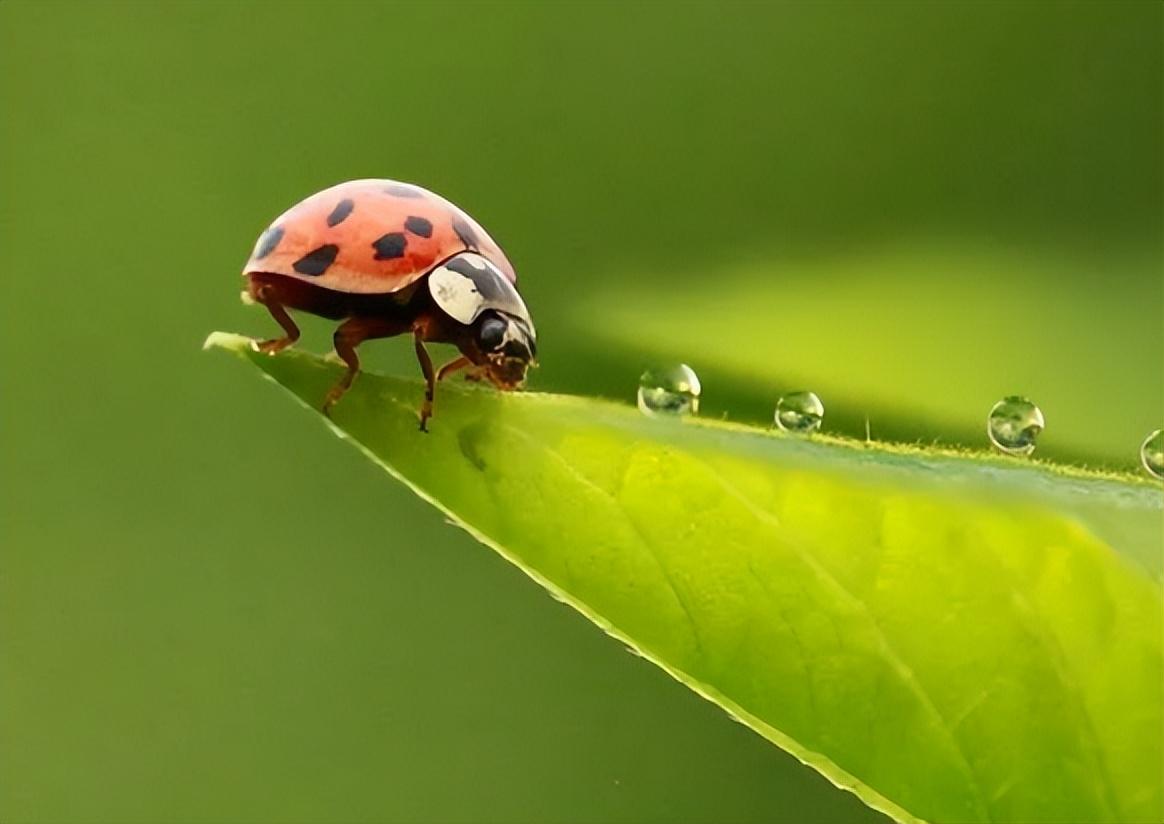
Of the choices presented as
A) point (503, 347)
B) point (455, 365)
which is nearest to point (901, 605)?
point (455, 365)

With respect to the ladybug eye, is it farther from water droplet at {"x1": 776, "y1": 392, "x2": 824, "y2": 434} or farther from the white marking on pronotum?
water droplet at {"x1": 776, "y1": 392, "x2": 824, "y2": 434}

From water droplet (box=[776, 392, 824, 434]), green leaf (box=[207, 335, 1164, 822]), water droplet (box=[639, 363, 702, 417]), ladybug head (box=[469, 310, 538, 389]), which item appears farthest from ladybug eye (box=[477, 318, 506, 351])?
green leaf (box=[207, 335, 1164, 822])

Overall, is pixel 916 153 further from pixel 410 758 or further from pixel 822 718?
pixel 822 718

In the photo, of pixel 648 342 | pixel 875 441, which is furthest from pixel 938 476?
pixel 648 342

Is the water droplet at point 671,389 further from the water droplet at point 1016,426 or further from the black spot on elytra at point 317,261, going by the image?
the black spot on elytra at point 317,261

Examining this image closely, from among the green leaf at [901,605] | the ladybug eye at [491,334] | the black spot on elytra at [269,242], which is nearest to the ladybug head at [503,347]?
the ladybug eye at [491,334]

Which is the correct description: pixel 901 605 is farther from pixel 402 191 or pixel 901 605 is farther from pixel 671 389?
pixel 402 191

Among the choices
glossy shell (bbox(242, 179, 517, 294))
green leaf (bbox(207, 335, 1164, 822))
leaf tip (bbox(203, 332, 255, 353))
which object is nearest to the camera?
green leaf (bbox(207, 335, 1164, 822))
